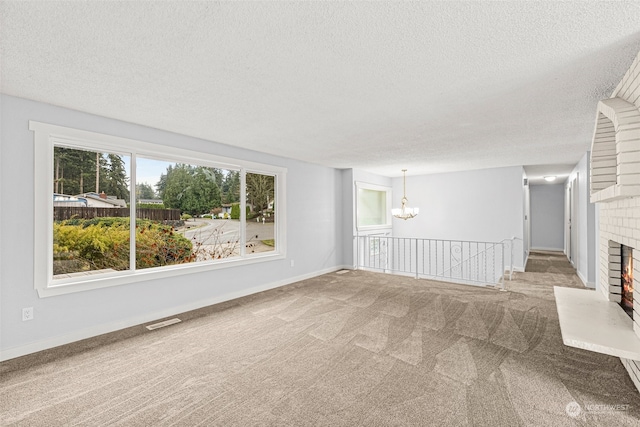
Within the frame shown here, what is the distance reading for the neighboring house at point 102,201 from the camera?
3318 millimetres

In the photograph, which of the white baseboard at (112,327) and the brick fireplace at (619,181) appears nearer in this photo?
the brick fireplace at (619,181)

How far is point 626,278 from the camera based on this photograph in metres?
2.65

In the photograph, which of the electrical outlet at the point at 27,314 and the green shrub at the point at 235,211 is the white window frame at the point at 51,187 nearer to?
the electrical outlet at the point at 27,314

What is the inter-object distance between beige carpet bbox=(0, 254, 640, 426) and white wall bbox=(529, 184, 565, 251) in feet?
26.3

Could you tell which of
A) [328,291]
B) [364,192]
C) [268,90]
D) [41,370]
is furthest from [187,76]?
[364,192]

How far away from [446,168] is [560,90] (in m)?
4.48

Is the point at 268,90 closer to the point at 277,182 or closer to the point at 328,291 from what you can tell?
the point at 277,182

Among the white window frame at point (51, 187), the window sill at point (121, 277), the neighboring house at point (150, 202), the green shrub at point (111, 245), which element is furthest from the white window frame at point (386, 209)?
the neighboring house at point (150, 202)

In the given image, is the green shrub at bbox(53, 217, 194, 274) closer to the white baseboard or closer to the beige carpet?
the white baseboard

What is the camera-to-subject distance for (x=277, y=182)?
18.2ft

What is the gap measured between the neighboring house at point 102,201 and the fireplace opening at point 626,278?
5.28 metres

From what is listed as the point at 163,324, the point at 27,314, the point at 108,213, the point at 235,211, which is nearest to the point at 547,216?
the point at 235,211

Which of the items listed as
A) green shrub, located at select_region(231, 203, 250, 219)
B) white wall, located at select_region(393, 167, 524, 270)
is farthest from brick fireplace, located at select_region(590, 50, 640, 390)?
green shrub, located at select_region(231, 203, 250, 219)

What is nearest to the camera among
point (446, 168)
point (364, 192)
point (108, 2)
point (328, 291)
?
point (108, 2)
